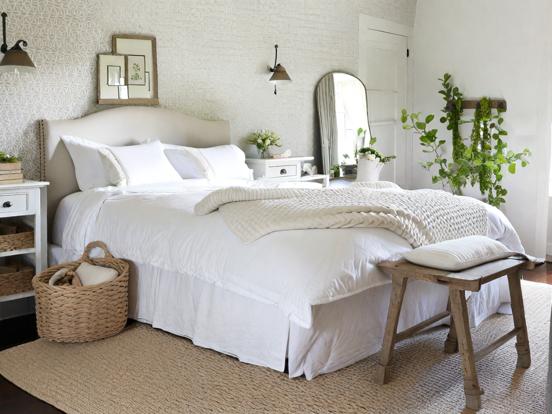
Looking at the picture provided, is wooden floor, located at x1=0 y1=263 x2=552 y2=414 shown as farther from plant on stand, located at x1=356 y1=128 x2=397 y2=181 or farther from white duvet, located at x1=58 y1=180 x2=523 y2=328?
plant on stand, located at x1=356 y1=128 x2=397 y2=181

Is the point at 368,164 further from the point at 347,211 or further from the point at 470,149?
the point at 347,211

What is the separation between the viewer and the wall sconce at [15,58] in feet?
12.0

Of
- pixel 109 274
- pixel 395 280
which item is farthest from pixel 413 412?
pixel 109 274

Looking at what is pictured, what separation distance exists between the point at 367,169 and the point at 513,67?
1619 mm

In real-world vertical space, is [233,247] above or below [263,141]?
below

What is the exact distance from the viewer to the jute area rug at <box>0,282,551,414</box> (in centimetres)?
257

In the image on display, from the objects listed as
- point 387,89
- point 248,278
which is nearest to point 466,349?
point 248,278

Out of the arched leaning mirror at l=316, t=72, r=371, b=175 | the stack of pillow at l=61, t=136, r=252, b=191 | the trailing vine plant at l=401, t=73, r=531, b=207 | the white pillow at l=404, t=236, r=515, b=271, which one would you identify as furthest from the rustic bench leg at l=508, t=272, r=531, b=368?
the arched leaning mirror at l=316, t=72, r=371, b=175

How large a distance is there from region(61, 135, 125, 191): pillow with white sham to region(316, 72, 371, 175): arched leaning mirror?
236 centimetres

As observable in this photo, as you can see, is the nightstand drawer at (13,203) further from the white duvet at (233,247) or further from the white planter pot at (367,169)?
the white planter pot at (367,169)

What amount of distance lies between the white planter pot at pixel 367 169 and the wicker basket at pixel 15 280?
9.75ft

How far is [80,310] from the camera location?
3.22m

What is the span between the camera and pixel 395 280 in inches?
107

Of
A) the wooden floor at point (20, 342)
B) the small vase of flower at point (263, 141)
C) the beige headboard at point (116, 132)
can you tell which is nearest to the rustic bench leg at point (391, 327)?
the wooden floor at point (20, 342)
